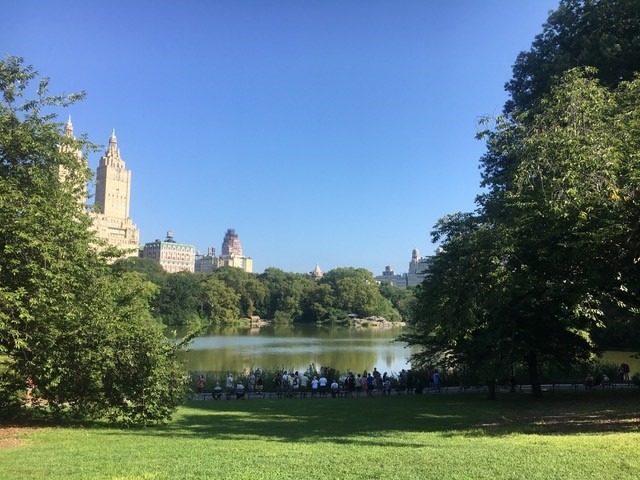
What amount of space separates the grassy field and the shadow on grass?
0.03 meters

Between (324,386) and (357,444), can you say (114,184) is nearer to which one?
(324,386)

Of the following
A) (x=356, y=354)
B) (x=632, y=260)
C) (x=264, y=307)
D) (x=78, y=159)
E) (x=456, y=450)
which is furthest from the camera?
(x=264, y=307)

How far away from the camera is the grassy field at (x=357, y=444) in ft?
23.8

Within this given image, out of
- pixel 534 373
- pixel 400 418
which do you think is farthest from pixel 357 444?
pixel 534 373

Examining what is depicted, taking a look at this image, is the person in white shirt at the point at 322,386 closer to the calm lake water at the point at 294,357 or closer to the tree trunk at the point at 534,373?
the tree trunk at the point at 534,373

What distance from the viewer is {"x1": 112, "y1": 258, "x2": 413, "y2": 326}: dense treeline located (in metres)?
98.5

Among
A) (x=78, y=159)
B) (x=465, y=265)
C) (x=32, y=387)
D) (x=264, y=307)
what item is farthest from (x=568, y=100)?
(x=264, y=307)

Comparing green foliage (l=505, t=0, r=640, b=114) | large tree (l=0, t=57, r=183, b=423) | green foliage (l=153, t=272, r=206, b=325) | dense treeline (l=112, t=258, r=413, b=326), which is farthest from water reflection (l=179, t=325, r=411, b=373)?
dense treeline (l=112, t=258, r=413, b=326)

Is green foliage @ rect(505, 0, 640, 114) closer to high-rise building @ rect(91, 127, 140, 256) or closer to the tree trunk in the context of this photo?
the tree trunk

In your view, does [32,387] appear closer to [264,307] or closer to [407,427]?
[407,427]

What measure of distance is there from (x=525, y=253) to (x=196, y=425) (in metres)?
10.0

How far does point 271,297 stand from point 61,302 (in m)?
106

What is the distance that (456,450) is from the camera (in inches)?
343

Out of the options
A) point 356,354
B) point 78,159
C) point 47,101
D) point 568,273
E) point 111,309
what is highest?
point 47,101
